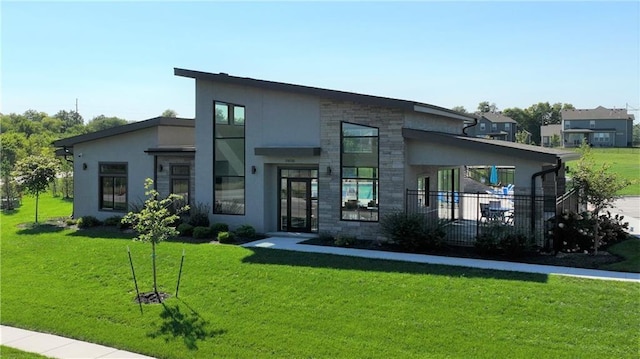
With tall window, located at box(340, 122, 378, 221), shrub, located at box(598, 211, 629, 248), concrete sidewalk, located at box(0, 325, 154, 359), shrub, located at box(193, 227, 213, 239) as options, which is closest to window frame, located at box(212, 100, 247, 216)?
shrub, located at box(193, 227, 213, 239)

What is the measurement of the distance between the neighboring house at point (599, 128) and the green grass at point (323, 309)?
87.0 metres

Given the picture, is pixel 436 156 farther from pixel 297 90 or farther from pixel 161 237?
pixel 161 237

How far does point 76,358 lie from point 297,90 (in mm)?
11419

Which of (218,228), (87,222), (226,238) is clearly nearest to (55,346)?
(226,238)

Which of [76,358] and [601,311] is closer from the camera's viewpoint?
[76,358]

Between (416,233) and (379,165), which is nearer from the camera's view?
(416,233)

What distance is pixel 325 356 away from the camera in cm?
827

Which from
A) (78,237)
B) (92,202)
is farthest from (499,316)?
(92,202)

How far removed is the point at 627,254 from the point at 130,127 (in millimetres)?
18442

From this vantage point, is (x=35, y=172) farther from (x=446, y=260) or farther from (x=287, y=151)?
(x=446, y=260)

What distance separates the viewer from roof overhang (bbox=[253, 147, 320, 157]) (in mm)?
17688

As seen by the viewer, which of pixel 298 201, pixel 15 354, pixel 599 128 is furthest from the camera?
pixel 599 128

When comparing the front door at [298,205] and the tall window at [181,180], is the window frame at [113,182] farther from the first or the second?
the front door at [298,205]

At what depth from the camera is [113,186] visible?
22.4 meters
